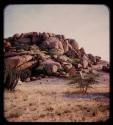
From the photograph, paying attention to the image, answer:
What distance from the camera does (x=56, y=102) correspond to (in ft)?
7.82

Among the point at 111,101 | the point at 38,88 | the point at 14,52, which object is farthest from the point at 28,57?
the point at 111,101

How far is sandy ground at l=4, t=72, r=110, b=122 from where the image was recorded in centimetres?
234

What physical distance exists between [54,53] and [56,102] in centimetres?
48

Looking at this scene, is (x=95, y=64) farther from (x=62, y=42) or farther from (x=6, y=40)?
(x=6, y=40)

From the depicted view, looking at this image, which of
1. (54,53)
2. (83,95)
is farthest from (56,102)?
(54,53)

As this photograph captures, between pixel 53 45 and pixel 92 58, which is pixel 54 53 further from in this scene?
pixel 92 58

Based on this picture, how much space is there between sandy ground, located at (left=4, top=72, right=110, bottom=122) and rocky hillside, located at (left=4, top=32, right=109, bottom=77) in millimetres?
115

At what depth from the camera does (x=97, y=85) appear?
8.08 ft

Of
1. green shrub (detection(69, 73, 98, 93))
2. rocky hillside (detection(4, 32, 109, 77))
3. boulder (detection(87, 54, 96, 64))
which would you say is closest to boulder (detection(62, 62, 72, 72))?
rocky hillside (detection(4, 32, 109, 77))

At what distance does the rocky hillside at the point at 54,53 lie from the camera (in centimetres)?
246

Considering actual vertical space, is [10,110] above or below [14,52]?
below

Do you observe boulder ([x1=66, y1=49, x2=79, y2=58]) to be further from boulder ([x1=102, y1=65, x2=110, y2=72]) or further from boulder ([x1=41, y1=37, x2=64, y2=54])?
boulder ([x1=102, y1=65, x2=110, y2=72])

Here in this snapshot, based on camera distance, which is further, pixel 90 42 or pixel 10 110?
pixel 90 42
